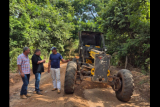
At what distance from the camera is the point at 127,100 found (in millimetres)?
4020

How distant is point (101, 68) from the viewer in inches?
172

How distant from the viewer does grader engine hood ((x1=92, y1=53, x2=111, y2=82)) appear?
14.2 ft

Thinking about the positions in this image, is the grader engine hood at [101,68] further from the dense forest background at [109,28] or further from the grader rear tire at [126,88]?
the dense forest background at [109,28]

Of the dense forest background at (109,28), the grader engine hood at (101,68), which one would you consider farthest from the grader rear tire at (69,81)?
the dense forest background at (109,28)

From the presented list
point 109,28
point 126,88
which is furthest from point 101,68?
point 109,28

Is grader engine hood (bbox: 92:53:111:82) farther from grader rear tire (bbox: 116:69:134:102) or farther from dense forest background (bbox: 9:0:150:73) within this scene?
dense forest background (bbox: 9:0:150:73)

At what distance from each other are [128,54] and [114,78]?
5.03 metres

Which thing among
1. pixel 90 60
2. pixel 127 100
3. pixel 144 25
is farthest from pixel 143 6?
pixel 127 100

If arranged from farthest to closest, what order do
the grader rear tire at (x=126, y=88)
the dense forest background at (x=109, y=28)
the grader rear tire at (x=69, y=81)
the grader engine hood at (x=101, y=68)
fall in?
the dense forest background at (x=109, y=28), the grader engine hood at (x=101, y=68), the grader rear tire at (x=69, y=81), the grader rear tire at (x=126, y=88)

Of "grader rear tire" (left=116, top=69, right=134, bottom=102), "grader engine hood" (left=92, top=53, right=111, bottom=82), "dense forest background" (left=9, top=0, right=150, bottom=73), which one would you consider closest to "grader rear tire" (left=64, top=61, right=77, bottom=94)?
"grader engine hood" (left=92, top=53, right=111, bottom=82)

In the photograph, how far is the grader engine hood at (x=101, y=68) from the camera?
433 cm
